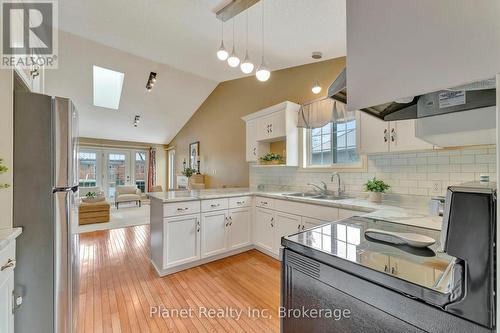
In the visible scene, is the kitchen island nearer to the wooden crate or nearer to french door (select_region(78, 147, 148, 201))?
the wooden crate

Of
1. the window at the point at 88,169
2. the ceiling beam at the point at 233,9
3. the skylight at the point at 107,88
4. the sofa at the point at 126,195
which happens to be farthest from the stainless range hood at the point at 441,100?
the window at the point at 88,169

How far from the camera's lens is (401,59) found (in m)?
0.53

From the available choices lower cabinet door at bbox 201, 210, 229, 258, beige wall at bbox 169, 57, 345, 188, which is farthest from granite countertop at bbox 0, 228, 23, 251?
beige wall at bbox 169, 57, 345, 188

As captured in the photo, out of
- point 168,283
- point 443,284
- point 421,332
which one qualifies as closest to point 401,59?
point 443,284

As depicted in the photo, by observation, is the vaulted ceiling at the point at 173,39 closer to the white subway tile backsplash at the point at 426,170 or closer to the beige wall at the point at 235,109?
the beige wall at the point at 235,109

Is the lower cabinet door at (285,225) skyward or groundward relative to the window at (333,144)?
groundward

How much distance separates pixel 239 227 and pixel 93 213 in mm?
3936

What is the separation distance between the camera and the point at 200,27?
245cm

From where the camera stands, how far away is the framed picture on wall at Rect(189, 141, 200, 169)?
6.35 meters

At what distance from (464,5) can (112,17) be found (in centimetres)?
325

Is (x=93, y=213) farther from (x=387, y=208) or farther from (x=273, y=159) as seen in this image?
(x=387, y=208)

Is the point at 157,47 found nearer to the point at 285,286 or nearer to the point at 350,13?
the point at 350,13

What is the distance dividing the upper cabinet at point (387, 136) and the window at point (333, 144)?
1.22 ft

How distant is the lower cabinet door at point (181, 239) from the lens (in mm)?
2438
